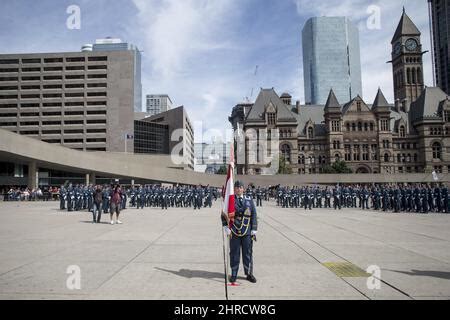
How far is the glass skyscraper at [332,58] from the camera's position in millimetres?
139125

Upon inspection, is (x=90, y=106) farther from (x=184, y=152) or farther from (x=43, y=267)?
(x=43, y=267)

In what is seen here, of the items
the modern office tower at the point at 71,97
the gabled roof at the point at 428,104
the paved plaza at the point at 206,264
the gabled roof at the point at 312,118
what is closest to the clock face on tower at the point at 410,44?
the gabled roof at the point at 428,104

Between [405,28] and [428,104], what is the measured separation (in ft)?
99.5

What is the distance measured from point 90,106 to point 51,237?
7880cm

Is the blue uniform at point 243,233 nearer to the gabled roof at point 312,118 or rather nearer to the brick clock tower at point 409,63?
the gabled roof at point 312,118

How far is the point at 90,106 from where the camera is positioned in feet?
274

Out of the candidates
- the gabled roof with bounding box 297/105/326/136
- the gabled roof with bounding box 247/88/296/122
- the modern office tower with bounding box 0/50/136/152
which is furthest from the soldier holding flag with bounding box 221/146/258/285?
the gabled roof with bounding box 297/105/326/136

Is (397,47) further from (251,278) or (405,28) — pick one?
(251,278)

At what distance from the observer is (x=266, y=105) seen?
9031 cm

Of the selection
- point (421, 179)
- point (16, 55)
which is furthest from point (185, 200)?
point (16, 55)

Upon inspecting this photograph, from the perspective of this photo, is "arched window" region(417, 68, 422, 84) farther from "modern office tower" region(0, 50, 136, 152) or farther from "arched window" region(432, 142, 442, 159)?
"modern office tower" region(0, 50, 136, 152)

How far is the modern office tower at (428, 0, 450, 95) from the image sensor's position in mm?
132375

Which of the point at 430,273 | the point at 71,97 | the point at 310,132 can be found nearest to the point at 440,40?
the point at 310,132

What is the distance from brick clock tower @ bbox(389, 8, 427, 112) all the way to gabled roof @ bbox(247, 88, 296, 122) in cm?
3883
